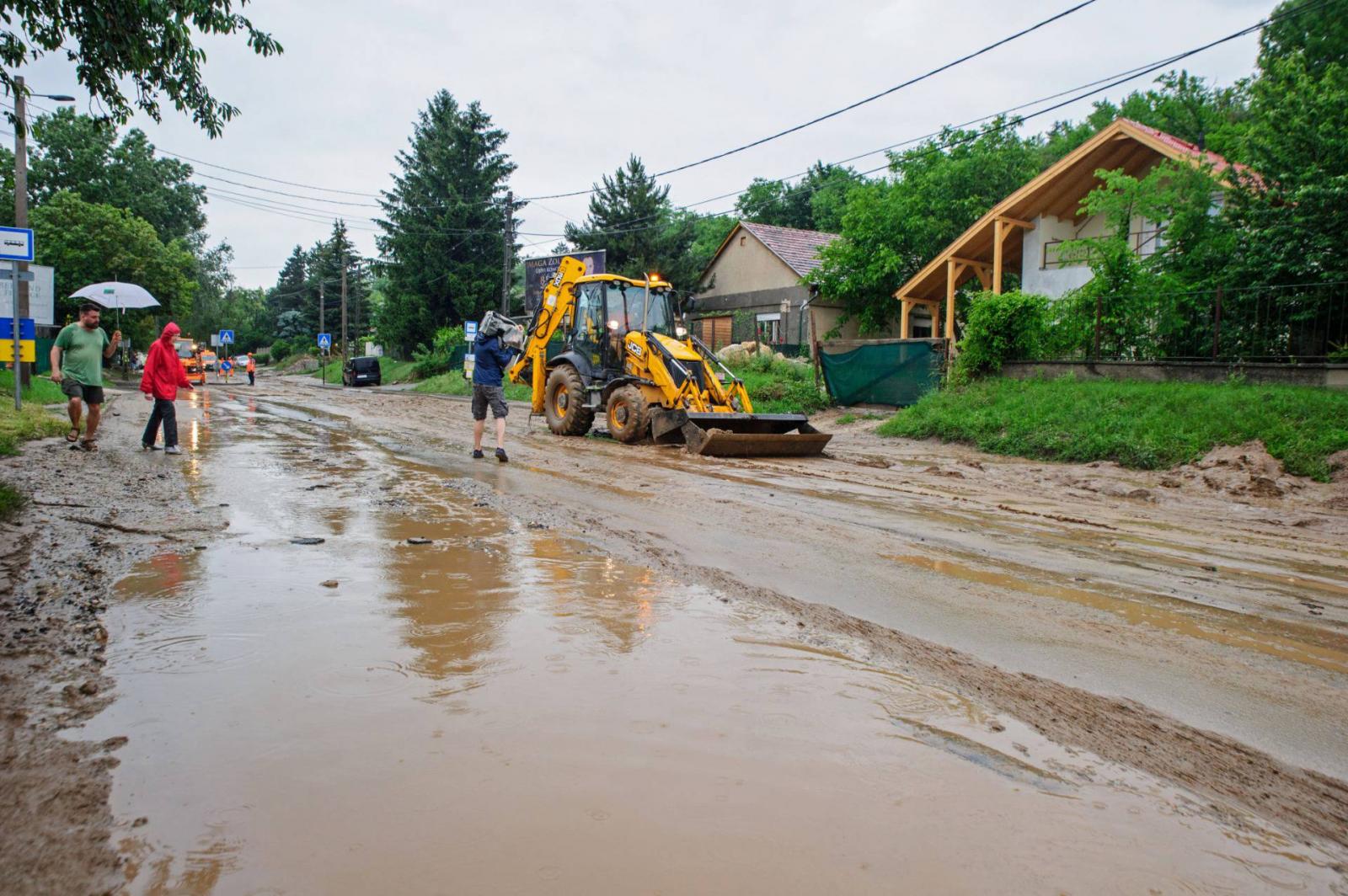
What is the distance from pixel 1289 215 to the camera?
15.0 m

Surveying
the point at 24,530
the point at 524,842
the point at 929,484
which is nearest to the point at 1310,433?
the point at 929,484

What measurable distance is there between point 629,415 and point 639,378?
0.64 metres

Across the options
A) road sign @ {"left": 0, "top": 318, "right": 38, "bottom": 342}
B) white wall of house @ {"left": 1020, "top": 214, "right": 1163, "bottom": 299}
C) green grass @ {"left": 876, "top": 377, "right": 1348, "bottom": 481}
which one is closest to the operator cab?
green grass @ {"left": 876, "top": 377, "right": 1348, "bottom": 481}

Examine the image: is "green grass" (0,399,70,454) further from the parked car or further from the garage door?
the parked car

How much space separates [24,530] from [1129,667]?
7.09 meters

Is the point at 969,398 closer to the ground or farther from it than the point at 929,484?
farther from it

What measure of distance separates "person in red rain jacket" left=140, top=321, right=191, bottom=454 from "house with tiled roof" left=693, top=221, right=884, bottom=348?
23547 mm

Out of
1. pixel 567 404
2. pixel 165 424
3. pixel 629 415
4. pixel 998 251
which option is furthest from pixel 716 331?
pixel 165 424

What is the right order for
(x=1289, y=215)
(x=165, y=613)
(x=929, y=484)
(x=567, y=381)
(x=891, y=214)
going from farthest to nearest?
(x=891, y=214), (x=567, y=381), (x=1289, y=215), (x=929, y=484), (x=165, y=613)

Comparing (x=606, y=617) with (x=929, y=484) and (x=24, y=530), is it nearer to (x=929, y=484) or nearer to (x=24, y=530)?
(x=24, y=530)

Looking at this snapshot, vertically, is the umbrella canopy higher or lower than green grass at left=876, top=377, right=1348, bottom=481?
higher

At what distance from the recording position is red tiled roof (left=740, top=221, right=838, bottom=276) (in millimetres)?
34125

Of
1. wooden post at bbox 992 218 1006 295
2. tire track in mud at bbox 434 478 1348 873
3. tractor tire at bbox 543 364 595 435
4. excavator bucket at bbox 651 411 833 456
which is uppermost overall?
wooden post at bbox 992 218 1006 295

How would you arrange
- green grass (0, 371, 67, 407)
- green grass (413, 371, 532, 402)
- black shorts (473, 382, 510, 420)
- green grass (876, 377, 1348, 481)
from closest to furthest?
green grass (876, 377, 1348, 481), black shorts (473, 382, 510, 420), green grass (0, 371, 67, 407), green grass (413, 371, 532, 402)
